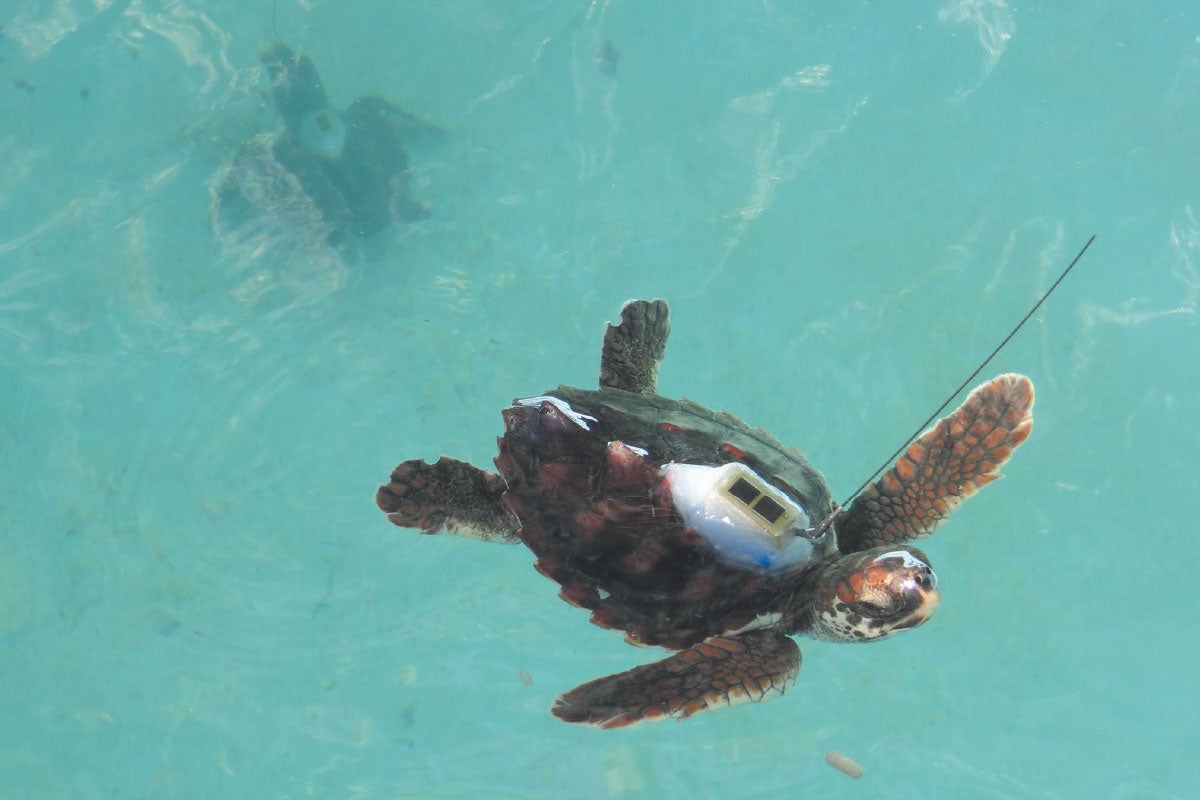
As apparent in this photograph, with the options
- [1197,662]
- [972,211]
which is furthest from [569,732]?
[972,211]

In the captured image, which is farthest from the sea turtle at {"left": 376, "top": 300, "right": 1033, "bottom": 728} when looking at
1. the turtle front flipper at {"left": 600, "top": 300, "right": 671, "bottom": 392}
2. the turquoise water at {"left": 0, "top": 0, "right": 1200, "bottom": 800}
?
the turquoise water at {"left": 0, "top": 0, "right": 1200, "bottom": 800}

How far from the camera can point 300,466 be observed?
529 centimetres

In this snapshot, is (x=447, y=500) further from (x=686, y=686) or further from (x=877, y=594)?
(x=877, y=594)

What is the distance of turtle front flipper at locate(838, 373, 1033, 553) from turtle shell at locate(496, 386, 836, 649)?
55 cm

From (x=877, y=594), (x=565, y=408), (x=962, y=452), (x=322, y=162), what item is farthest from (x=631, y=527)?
(x=322, y=162)

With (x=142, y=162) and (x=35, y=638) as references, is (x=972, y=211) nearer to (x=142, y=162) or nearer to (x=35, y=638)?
(x=142, y=162)

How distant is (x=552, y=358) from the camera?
5395mm

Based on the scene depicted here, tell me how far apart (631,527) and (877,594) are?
992mm

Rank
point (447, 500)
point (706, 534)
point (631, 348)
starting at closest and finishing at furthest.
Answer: point (706, 534) → point (447, 500) → point (631, 348)

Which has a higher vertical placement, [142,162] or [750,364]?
[750,364]

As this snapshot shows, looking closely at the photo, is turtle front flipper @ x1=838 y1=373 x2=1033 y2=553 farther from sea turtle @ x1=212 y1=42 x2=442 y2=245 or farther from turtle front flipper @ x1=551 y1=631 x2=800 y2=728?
sea turtle @ x1=212 y1=42 x2=442 y2=245

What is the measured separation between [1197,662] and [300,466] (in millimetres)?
5501

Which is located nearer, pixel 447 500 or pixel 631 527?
pixel 631 527

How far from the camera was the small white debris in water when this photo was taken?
4957mm
